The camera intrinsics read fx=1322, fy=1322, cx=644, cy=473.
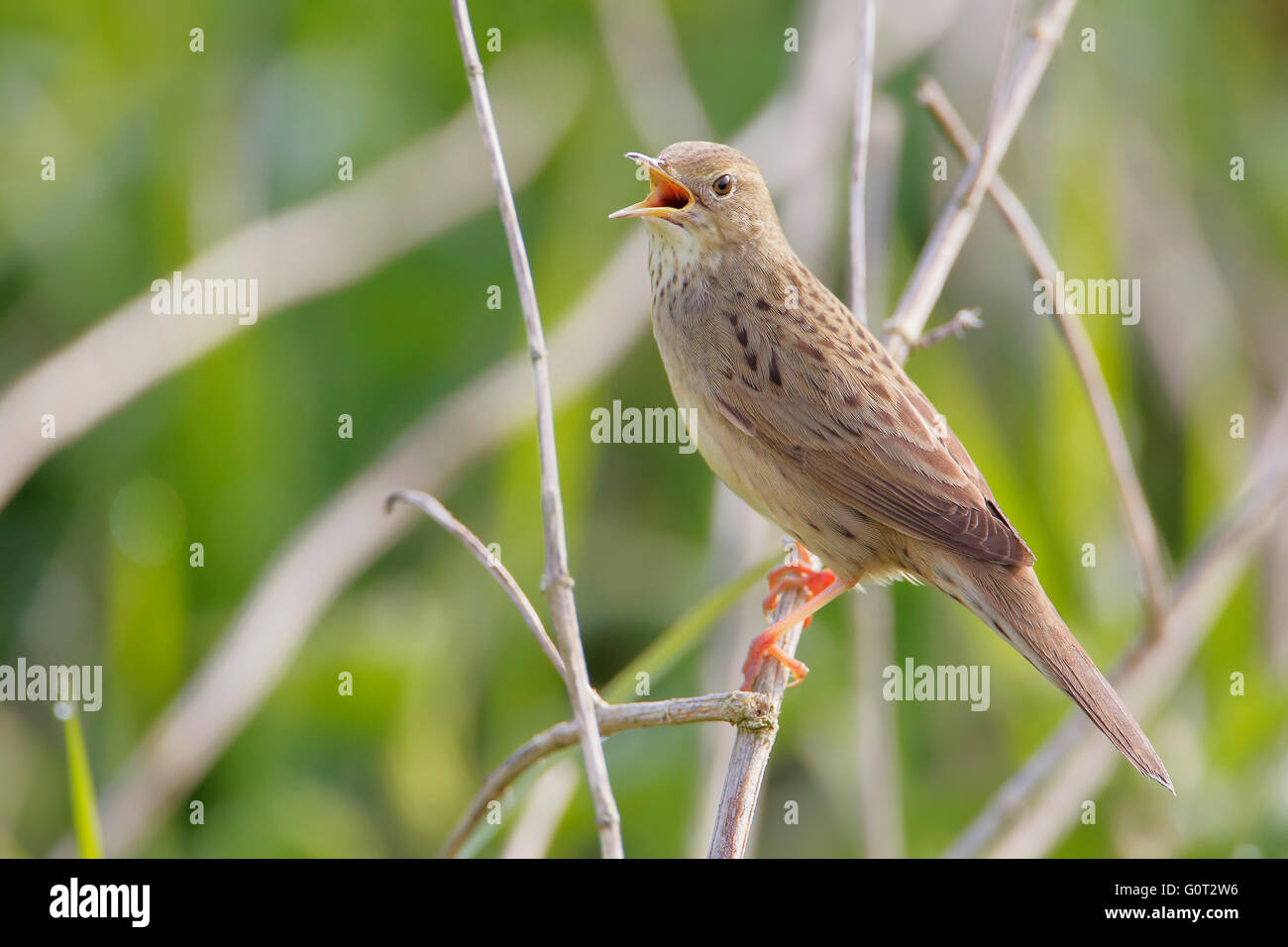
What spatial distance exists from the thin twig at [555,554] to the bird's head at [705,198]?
119 centimetres

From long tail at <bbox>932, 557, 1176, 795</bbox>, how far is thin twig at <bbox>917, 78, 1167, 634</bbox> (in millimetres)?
420

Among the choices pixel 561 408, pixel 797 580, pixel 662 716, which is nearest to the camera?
pixel 662 716

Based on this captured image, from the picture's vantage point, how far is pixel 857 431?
3535 millimetres

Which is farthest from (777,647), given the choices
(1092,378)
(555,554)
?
(555,554)

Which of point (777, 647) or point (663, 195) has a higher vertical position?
point (663, 195)

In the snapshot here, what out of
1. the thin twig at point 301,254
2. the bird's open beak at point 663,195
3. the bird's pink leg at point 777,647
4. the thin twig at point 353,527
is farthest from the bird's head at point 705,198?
the thin twig at point 301,254

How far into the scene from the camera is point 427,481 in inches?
176

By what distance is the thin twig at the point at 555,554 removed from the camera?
6.83ft

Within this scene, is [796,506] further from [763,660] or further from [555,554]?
[555,554]

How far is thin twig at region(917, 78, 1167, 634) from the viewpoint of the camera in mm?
3438

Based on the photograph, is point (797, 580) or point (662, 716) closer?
point (662, 716)

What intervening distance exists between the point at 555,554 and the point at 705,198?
174 cm

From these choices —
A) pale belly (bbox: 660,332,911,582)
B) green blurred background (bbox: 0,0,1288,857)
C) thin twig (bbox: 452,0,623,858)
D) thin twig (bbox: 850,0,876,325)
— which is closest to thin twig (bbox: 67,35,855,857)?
green blurred background (bbox: 0,0,1288,857)
